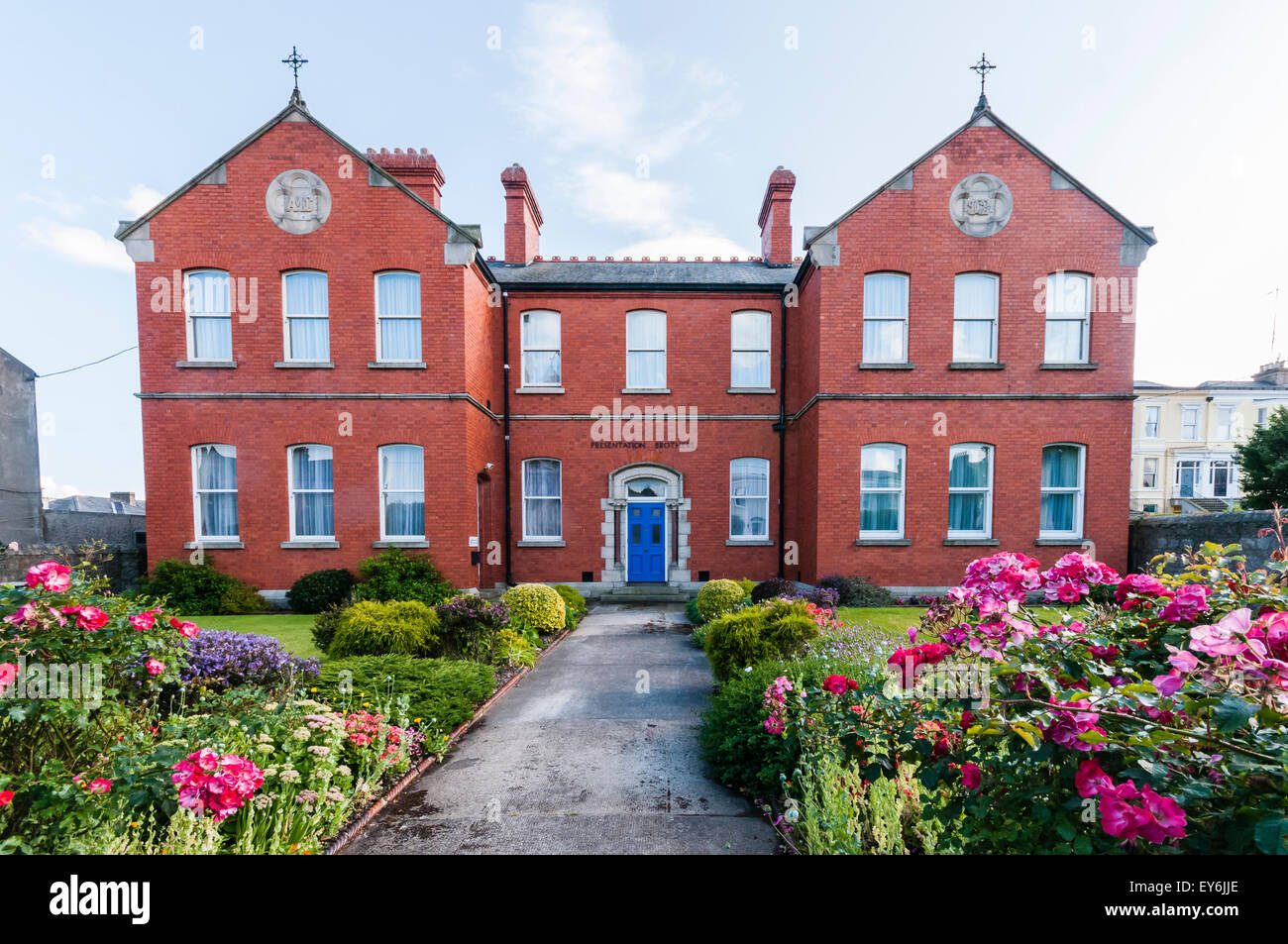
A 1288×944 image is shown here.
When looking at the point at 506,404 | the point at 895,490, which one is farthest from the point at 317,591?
the point at 895,490

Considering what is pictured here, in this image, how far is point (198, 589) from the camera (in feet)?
37.0

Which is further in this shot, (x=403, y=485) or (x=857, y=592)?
(x=403, y=485)

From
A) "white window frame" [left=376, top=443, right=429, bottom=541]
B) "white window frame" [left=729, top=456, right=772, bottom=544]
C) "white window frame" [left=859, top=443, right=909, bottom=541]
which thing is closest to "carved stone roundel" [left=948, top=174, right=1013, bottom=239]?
"white window frame" [left=859, top=443, right=909, bottom=541]

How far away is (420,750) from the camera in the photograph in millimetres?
4906

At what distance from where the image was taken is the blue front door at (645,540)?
14398 mm

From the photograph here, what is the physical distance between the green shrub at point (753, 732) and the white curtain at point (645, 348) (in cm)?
1018

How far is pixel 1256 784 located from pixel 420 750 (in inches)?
217

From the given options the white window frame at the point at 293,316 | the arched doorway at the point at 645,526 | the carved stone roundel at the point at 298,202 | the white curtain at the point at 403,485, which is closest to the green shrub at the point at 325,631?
the white curtain at the point at 403,485

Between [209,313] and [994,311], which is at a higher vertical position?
[994,311]

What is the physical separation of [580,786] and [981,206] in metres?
14.3

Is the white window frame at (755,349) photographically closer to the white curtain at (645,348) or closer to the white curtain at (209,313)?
the white curtain at (645,348)

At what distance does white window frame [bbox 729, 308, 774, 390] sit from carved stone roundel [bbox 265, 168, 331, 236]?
33.5 feet

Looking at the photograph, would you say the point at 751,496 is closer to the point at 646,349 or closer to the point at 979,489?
the point at 646,349
